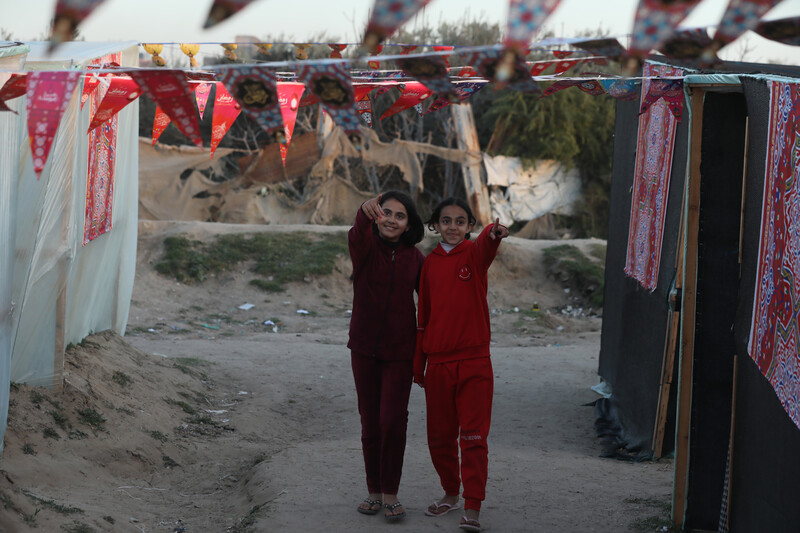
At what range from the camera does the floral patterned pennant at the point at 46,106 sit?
260 cm

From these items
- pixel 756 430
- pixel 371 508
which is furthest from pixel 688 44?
pixel 371 508

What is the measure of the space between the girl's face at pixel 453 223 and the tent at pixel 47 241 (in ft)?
6.43

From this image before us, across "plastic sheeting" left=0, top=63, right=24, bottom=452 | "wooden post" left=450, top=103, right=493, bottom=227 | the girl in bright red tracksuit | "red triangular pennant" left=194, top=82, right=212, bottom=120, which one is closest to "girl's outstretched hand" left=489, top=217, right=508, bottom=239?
the girl in bright red tracksuit

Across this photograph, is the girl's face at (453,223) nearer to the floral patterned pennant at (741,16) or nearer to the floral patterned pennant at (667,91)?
the floral patterned pennant at (667,91)

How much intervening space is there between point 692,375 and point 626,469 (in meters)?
1.43

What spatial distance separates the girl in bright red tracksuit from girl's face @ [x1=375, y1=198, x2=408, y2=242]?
15 centimetres

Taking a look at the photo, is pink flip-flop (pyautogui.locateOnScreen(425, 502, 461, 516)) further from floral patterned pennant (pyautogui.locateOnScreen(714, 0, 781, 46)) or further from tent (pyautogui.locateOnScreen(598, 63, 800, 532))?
floral patterned pennant (pyautogui.locateOnScreen(714, 0, 781, 46))

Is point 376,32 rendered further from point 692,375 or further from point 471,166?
point 471,166

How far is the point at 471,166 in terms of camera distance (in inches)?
675

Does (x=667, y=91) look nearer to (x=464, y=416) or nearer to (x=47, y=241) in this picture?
(x=464, y=416)

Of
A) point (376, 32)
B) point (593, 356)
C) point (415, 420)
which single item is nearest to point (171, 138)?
point (593, 356)

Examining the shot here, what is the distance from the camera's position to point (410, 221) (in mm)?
3824

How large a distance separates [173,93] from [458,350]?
1.72 m

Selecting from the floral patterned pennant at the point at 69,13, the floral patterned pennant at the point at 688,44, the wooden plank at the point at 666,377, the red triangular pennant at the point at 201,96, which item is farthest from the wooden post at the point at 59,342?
the floral patterned pennant at the point at 688,44
